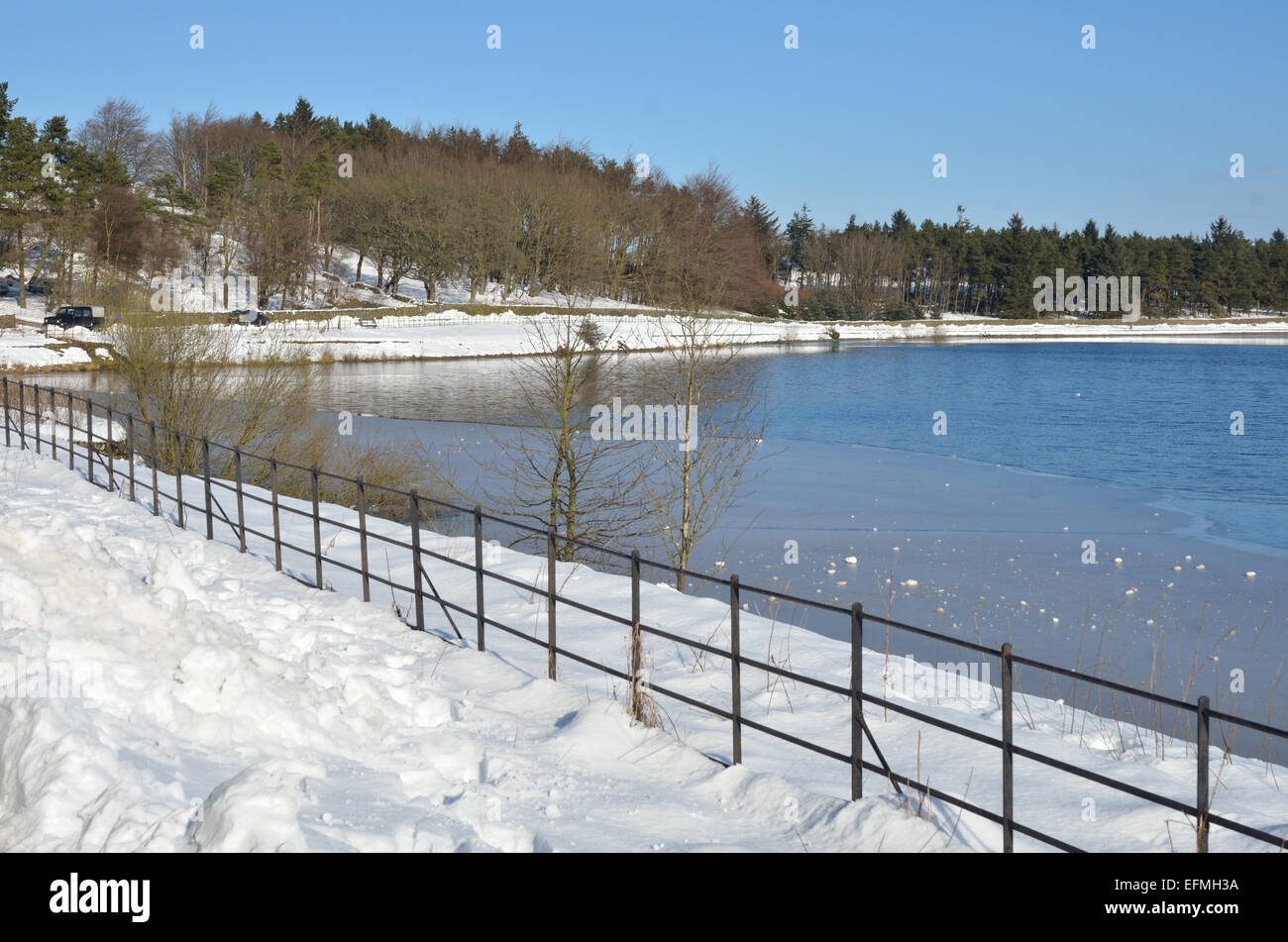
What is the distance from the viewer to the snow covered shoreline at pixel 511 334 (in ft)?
138

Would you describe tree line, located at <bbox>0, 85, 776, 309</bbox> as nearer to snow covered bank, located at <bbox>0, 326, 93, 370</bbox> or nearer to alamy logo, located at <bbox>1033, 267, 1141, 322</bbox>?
snow covered bank, located at <bbox>0, 326, 93, 370</bbox>

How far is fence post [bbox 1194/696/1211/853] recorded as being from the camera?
4.23 metres

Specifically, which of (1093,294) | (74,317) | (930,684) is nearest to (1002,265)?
(1093,294)

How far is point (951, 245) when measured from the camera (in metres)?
142

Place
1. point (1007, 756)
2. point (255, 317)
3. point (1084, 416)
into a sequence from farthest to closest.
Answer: point (255, 317), point (1084, 416), point (1007, 756)

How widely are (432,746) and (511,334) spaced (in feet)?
232

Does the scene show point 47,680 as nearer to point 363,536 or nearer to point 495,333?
point 363,536

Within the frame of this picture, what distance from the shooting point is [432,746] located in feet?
20.6

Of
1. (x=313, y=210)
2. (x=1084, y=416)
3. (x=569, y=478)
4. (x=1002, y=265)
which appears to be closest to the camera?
(x=569, y=478)
